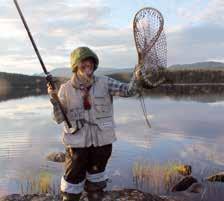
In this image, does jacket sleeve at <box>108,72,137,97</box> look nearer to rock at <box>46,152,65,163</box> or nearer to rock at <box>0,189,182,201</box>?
rock at <box>0,189,182,201</box>

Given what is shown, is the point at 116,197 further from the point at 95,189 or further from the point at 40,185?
the point at 95,189

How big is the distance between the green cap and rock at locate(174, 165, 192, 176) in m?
6.60

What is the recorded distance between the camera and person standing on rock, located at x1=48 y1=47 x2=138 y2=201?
19.4 ft

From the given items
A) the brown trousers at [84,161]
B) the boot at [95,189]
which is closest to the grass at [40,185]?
the boot at [95,189]

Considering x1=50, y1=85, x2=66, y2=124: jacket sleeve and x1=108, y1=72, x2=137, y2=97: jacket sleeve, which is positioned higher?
x1=108, y1=72, x2=137, y2=97: jacket sleeve

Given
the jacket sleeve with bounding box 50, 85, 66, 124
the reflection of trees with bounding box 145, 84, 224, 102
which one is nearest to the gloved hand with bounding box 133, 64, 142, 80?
the jacket sleeve with bounding box 50, 85, 66, 124

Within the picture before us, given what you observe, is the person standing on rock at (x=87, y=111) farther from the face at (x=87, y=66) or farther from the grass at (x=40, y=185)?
the grass at (x=40, y=185)

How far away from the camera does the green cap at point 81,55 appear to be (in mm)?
5793

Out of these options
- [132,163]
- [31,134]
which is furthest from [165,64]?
[31,134]

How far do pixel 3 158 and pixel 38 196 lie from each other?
20.7 ft

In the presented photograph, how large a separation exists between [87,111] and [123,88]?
503mm

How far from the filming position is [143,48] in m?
6.16

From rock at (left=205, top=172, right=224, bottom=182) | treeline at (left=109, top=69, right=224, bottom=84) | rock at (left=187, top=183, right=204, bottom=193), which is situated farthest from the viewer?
treeline at (left=109, top=69, right=224, bottom=84)

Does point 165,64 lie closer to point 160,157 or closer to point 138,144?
point 160,157
